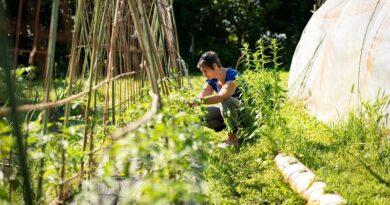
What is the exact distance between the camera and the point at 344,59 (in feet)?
14.2

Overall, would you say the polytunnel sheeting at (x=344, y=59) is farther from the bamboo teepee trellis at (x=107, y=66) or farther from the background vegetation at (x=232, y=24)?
the background vegetation at (x=232, y=24)

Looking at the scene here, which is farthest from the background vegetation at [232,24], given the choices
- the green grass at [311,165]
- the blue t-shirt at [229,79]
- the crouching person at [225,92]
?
the green grass at [311,165]

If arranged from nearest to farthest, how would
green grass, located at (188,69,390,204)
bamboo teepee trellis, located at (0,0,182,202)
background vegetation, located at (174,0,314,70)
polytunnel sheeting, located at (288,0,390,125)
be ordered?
bamboo teepee trellis, located at (0,0,182,202) < green grass, located at (188,69,390,204) < polytunnel sheeting, located at (288,0,390,125) < background vegetation, located at (174,0,314,70)

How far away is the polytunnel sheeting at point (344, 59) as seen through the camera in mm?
3662

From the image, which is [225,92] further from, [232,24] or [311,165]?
[232,24]

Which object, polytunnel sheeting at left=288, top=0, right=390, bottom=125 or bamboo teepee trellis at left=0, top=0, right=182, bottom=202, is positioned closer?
bamboo teepee trellis at left=0, top=0, right=182, bottom=202

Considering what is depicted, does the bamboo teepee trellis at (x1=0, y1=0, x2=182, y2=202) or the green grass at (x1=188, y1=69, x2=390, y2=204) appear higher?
the bamboo teepee trellis at (x1=0, y1=0, x2=182, y2=202)

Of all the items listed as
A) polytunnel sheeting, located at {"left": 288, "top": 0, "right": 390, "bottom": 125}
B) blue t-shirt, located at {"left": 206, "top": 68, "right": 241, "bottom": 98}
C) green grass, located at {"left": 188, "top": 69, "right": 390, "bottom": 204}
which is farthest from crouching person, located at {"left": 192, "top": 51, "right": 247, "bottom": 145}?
polytunnel sheeting, located at {"left": 288, "top": 0, "right": 390, "bottom": 125}

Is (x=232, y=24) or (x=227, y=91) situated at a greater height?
(x=232, y=24)

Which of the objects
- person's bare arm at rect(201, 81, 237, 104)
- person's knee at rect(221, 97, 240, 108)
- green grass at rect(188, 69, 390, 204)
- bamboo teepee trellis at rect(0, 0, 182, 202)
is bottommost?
green grass at rect(188, 69, 390, 204)

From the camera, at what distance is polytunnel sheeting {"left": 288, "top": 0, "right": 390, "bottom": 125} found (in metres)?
3.66

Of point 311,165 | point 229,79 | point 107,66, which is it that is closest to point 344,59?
point 229,79

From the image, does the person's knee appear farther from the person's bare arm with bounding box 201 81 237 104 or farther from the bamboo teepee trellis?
the bamboo teepee trellis

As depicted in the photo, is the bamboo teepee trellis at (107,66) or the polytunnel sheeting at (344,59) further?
the polytunnel sheeting at (344,59)
